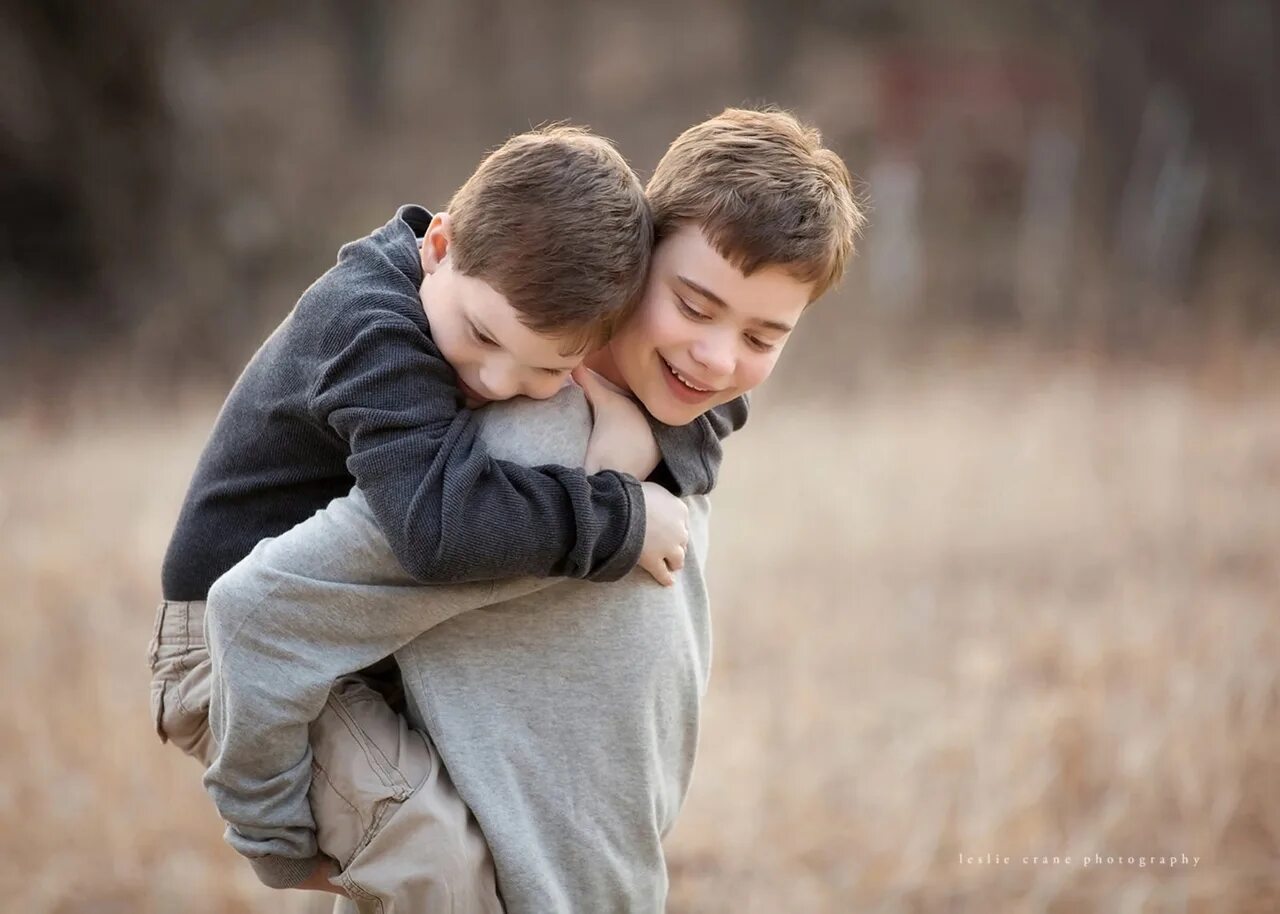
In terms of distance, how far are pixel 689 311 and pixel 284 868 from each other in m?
0.88

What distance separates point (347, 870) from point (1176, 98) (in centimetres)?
1173

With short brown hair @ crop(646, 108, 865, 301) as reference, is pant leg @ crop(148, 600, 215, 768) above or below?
below

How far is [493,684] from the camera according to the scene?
5.59 ft

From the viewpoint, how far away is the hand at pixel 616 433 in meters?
1.75

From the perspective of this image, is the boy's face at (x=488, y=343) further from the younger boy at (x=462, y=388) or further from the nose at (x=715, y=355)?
the nose at (x=715, y=355)

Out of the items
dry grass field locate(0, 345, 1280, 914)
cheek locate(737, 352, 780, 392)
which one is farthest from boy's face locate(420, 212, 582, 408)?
dry grass field locate(0, 345, 1280, 914)

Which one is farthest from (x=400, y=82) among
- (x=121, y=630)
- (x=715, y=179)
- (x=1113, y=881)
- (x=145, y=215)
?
(x=715, y=179)

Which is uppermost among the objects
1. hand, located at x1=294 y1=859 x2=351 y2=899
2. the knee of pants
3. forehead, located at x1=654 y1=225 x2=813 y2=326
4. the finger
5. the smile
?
forehead, located at x1=654 y1=225 x2=813 y2=326

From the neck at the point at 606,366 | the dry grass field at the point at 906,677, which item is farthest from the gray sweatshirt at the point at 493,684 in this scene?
the dry grass field at the point at 906,677

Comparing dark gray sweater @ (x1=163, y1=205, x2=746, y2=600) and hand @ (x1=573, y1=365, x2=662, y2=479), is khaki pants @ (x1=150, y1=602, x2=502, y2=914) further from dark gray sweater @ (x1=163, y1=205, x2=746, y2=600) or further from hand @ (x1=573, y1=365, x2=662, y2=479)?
hand @ (x1=573, y1=365, x2=662, y2=479)

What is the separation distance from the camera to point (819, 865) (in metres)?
3.99

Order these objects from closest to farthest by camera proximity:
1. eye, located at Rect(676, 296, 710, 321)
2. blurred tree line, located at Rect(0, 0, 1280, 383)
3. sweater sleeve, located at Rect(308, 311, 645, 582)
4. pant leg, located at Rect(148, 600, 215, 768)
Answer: sweater sleeve, located at Rect(308, 311, 645, 582)
eye, located at Rect(676, 296, 710, 321)
pant leg, located at Rect(148, 600, 215, 768)
blurred tree line, located at Rect(0, 0, 1280, 383)

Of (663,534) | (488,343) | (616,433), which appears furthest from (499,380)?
(663,534)

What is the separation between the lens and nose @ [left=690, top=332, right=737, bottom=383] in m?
1.74
